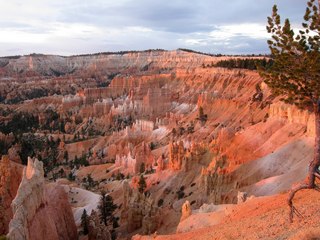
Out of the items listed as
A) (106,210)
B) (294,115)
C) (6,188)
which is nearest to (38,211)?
(6,188)

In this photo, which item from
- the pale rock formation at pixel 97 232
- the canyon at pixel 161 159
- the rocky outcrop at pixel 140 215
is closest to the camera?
the canyon at pixel 161 159

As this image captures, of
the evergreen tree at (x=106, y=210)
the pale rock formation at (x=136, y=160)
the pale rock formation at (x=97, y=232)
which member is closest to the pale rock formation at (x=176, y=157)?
the evergreen tree at (x=106, y=210)

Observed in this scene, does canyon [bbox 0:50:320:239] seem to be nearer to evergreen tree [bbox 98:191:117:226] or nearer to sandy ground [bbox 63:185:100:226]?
sandy ground [bbox 63:185:100:226]

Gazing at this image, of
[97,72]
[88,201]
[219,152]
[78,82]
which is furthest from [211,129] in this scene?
[97,72]

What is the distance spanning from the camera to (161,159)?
40.9 m

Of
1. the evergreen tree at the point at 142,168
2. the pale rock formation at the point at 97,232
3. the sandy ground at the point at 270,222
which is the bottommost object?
the evergreen tree at the point at 142,168

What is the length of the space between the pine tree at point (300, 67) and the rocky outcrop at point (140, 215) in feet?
46.2

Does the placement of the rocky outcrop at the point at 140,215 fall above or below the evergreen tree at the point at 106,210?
above

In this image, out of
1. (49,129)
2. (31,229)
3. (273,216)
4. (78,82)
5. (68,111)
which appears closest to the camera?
(273,216)

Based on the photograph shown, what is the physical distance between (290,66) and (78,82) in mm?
136587

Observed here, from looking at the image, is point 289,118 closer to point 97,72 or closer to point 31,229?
point 31,229

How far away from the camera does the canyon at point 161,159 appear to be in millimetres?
19734

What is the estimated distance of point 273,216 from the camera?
13.8 m

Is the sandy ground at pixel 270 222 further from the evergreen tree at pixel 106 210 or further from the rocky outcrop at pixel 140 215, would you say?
the evergreen tree at pixel 106 210
